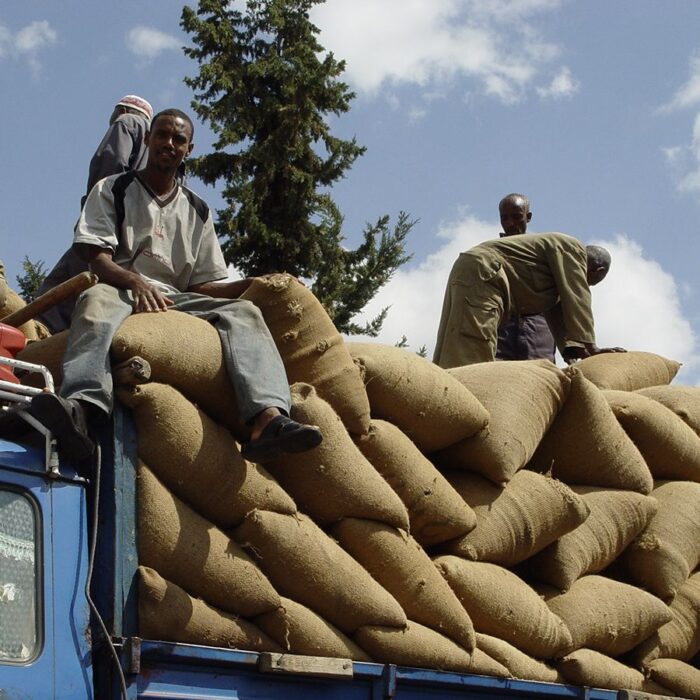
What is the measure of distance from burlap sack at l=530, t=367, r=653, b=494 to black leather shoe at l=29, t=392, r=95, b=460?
231 centimetres

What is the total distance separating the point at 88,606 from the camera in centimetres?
320

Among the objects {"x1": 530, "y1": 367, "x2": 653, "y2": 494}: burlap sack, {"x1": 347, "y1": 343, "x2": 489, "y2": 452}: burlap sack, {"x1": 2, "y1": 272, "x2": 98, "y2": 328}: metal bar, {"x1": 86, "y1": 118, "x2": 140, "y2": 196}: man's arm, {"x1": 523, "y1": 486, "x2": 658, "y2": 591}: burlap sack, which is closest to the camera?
{"x1": 2, "y1": 272, "x2": 98, "y2": 328}: metal bar

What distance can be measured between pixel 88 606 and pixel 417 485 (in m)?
1.35

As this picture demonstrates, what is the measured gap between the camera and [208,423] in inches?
144

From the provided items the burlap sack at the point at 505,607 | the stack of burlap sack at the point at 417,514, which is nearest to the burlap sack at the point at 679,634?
the stack of burlap sack at the point at 417,514

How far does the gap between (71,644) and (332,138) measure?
1450 cm

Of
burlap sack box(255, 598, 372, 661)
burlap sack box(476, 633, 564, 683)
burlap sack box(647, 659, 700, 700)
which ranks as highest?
burlap sack box(255, 598, 372, 661)

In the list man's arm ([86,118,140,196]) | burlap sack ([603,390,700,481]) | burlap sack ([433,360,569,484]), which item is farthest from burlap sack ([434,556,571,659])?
man's arm ([86,118,140,196])

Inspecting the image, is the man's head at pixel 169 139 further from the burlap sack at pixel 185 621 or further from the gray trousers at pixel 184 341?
the burlap sack at pixel 185 621

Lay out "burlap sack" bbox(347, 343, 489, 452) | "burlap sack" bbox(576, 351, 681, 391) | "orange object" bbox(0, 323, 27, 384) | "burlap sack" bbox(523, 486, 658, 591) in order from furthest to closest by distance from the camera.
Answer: "burlap sack" bbox(576, 351, 681, 391)
"burlap sack" bbox(523, 486, 658, 591)
"burlap sack" bbox(347, 343, 489, 452)
"orange object" bbox(0, 323, 27, 384)

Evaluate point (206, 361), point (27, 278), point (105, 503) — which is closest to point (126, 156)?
point (206, 361)

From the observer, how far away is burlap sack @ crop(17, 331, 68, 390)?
3789 mm

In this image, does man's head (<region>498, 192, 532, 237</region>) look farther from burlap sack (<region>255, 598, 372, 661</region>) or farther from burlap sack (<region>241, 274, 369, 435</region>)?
burlap sack (<region>255, 598, 372, 661</region>)

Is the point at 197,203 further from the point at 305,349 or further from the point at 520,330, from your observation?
the point at 520,330
